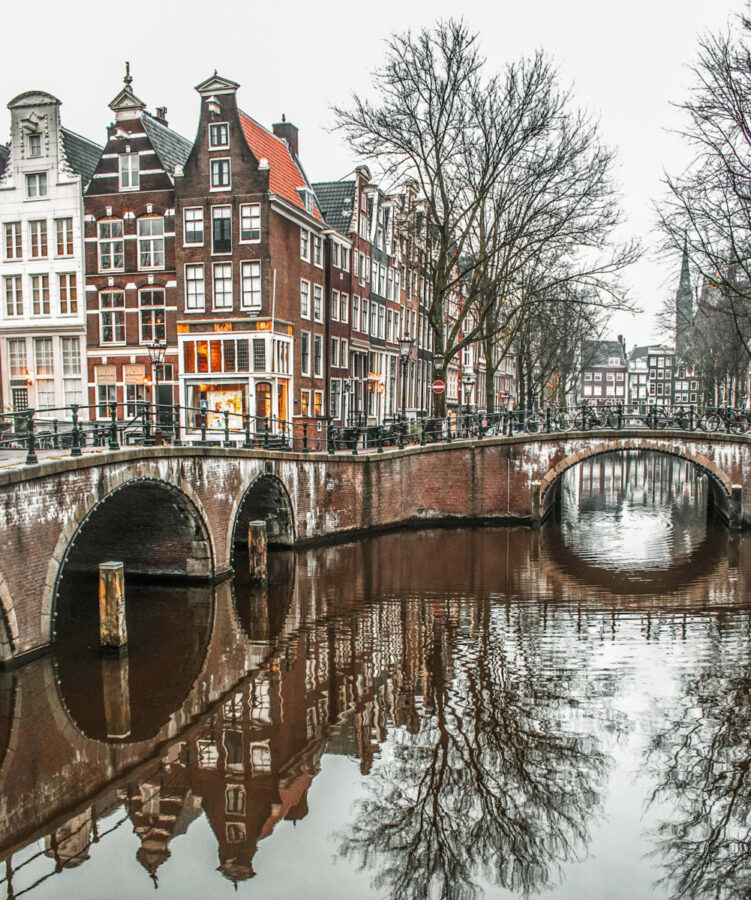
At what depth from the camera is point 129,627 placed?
1596 centimetres

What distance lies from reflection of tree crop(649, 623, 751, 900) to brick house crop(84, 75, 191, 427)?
76.7 ft

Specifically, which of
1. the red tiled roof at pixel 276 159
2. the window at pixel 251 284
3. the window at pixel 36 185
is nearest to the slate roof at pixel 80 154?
the window at pixel 36 185

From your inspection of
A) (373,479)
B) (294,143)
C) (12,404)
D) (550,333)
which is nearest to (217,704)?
(373,479)

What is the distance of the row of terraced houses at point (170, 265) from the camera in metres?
29.2

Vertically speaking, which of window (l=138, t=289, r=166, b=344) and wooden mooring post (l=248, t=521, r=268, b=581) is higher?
window (l=138, t=289, r=166, b=344)

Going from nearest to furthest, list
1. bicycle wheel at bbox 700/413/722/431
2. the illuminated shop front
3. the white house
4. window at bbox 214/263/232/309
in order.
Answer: bicycle wheel at bbox 700/413/722/431 → the illuminated shop front → window at bbox 214/263/232/309 → the white house

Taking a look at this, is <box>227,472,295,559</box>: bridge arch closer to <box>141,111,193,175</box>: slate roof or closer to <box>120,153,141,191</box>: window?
<box>141,111,193,175</box>: slate roof

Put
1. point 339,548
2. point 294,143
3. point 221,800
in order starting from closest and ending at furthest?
point 221,800 < point 339,548 < point 294,143

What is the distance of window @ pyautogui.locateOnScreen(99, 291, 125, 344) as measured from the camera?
31781 mm

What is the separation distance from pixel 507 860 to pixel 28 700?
24.5 feet

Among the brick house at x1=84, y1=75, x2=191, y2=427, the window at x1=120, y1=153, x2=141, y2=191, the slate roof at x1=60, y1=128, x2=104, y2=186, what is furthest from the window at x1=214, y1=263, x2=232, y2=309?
the slate roof at x1=60, y1=128, x2=104, y2=186

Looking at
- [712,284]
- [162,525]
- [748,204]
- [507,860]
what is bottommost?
[507,860]

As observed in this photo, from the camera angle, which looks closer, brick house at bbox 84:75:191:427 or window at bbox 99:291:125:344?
brick house at bbox 84:75:191:427

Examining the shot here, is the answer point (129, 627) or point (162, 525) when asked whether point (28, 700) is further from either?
point (162, 525)
